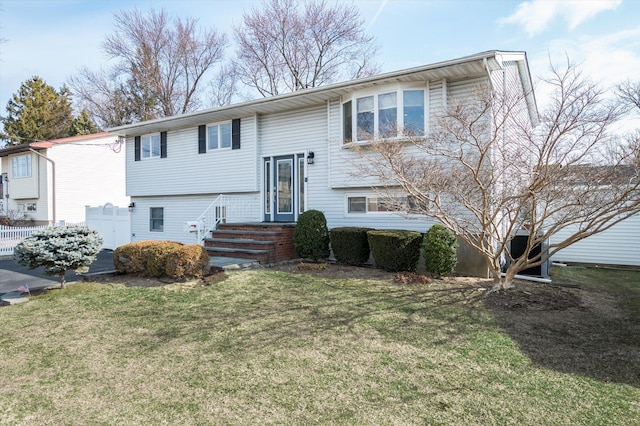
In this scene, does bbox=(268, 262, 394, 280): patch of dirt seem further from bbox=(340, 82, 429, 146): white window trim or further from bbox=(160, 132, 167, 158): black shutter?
bbox=(160, 132, 167, 158): black shutter

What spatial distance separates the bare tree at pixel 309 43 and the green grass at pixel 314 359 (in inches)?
745

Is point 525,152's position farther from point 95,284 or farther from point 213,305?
point 95,284

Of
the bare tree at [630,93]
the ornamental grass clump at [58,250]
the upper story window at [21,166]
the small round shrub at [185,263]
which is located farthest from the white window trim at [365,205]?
the upper story window at [21,166]

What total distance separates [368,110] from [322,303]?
18.7 ft

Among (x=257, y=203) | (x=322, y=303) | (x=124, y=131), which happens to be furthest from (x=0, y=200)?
(x=322, y=303)

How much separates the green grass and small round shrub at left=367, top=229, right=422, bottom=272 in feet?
5.23

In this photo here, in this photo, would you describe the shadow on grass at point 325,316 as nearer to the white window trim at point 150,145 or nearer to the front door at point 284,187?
the front door at point 284,187

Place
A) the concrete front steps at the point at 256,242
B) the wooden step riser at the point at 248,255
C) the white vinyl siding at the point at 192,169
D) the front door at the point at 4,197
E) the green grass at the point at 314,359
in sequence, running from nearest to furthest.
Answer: the green grass at the point at 314,359, the wooden step riser at the point at 248,255, the concrete front steps at the point at 256,242, the white vinyl siding at the point at 192,169, the front door at the point at 4,197

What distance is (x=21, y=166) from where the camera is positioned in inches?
902

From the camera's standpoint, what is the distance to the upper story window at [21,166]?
22469mm

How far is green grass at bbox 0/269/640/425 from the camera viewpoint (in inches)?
126

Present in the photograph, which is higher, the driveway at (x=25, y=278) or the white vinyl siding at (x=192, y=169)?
the white vinyl siding at (x=192, y=169)

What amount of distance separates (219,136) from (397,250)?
758cm

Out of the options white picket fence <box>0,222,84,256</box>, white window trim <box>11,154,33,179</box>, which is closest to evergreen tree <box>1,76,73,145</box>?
white window trim <box>11,154,33,179</box>
